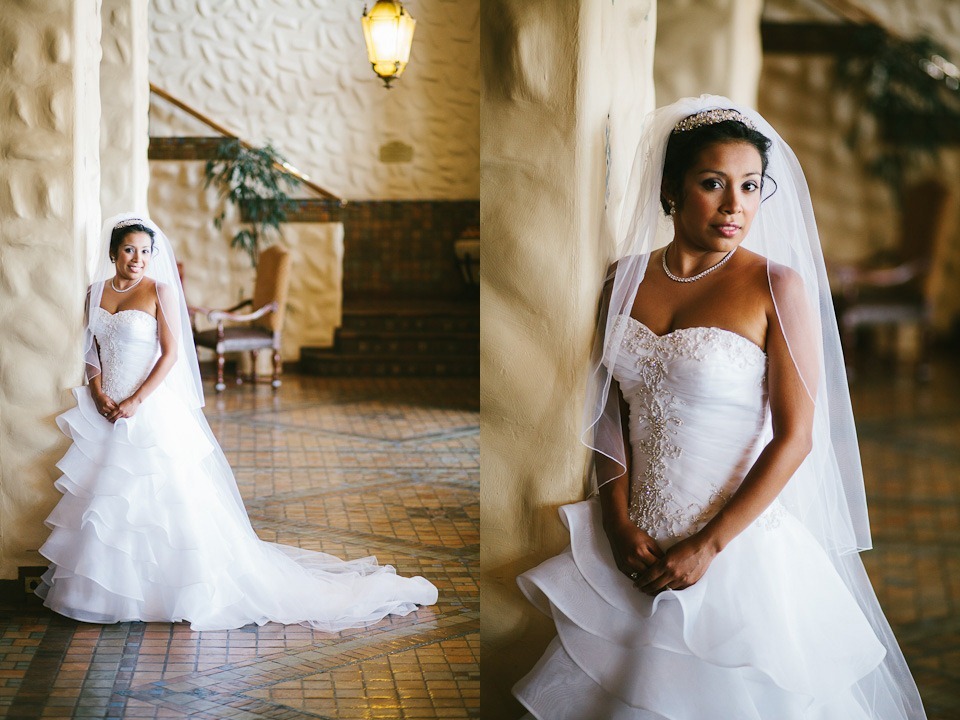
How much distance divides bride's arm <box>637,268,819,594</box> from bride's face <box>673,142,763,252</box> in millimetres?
178

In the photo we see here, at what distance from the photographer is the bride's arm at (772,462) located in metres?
2.28

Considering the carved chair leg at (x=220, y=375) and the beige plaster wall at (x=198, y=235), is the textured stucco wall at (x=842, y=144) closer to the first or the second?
the carved chair leg at (x=220, y=375)

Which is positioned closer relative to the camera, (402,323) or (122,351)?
(122,351)

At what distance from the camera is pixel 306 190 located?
11.0m

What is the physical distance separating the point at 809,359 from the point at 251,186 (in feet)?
30.0

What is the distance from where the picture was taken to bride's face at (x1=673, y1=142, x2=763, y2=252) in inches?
88.6

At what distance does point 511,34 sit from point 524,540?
1.26 m

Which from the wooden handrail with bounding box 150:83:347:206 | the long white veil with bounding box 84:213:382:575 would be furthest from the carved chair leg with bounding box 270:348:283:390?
the long white veil with bounding box 84:213:382:575

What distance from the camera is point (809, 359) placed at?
7.49ft

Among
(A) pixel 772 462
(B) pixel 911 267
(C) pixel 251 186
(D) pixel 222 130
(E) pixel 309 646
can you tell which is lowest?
(E) pixel 309 646

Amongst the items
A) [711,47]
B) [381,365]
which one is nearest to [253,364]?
[381,365]

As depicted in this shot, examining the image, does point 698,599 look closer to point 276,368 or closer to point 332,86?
point 276,368

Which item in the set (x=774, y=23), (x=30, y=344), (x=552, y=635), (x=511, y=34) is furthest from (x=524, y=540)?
(x=30, y=344)

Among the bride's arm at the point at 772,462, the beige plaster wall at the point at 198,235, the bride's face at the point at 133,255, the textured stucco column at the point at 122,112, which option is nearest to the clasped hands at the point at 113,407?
the bride's face at the point at 133,255
